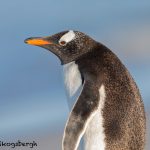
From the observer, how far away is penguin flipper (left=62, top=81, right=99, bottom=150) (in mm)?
9539

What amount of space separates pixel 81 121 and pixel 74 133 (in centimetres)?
12

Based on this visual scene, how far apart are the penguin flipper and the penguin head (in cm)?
45

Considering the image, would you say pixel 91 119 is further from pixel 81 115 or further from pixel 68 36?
pixel 68 36

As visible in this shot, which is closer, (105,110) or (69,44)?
(105,110)

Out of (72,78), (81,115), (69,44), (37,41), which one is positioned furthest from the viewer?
(37,41)

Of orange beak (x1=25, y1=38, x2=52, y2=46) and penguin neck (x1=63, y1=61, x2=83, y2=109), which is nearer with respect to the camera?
penguin neck (x1=63, y1=61, x2=83, y2=109)

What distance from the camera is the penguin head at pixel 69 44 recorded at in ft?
32.6

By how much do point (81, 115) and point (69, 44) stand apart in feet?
2.72

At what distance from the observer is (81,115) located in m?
9.54

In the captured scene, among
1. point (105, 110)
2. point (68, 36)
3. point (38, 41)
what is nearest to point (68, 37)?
point (68, 36)

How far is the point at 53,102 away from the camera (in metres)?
21.2

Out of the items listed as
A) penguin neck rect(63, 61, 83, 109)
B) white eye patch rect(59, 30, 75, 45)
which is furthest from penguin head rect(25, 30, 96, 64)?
penguin neck rect(63, 61, 83, 109)

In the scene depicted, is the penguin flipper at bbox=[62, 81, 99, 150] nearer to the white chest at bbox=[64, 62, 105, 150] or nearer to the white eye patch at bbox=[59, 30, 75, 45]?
the white chest at bbox=[64, 62, 105, 150]

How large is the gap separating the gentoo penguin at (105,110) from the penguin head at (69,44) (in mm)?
182
